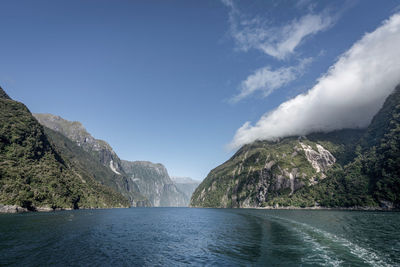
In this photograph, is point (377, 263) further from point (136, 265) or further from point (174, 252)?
point (136, 265)

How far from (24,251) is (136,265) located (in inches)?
829

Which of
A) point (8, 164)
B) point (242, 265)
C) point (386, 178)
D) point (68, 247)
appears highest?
point (386, 178)

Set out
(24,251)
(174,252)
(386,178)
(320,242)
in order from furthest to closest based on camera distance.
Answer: (386,178) < (320,242) < (174,252) < (24,251)

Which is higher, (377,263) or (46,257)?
(377,263)

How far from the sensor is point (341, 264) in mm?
29016

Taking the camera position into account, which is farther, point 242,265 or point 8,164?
point 8,164

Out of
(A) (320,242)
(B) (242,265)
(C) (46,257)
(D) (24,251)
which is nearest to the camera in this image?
(B) (242,265)

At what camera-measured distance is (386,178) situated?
599 ft

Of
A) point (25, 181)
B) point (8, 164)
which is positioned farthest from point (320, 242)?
point (8, 164)

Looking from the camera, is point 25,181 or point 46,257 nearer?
point 46,257

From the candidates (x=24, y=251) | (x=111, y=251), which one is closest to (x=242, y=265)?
(x=111, y=251)

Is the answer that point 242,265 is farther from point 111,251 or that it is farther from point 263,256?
point 111,251

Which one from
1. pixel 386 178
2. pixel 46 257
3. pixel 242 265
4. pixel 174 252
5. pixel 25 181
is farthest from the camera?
pixel 386 178

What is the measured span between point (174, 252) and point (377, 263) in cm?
3082
